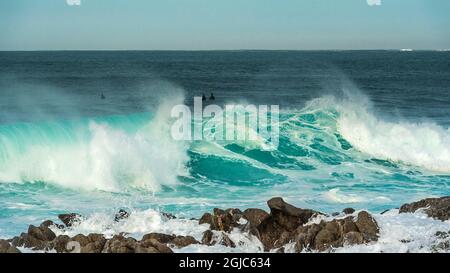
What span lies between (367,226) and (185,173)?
33.3 feet

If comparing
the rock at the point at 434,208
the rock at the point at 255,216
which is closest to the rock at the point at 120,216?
the rock at the point at 255,216

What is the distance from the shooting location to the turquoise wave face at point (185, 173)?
618 inches

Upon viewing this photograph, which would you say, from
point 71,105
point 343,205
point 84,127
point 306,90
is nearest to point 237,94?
point 306,90

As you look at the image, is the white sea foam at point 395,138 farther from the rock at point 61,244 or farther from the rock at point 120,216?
the rock at point 61,244

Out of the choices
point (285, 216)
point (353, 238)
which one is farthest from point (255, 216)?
point (353, 238)

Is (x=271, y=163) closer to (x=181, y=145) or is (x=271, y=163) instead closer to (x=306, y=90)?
(x=181, y=145)

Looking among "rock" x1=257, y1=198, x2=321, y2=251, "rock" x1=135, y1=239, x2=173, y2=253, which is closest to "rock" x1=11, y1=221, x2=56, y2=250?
"rock" x1=135, y1=239, x2=173, y2=253

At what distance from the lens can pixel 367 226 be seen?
34.1 feet

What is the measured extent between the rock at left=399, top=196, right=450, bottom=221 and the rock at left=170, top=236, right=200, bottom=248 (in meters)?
3.88

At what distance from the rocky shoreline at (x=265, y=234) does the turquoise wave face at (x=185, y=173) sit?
8.12 ft

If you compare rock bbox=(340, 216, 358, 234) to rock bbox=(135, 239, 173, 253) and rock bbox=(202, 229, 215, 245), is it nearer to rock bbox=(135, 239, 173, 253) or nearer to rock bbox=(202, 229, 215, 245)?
rock bbox=(202, 229, 215, 245)

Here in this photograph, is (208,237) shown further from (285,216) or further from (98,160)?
(98,160)
